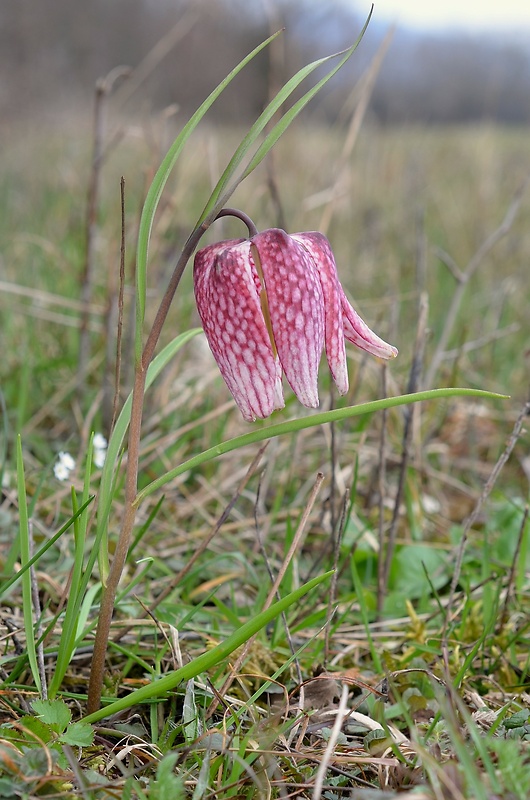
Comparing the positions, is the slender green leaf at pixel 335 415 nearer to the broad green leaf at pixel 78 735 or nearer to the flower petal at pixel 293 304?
the flower petal at pixel 293 304

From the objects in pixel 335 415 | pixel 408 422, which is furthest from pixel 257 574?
pixel 335 415

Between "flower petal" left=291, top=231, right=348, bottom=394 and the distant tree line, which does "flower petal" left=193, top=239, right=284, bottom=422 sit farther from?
the distant tree line

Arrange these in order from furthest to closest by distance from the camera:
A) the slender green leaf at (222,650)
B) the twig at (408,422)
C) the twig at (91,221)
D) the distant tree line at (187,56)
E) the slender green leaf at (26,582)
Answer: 1. the distant tree line at (187,56)
2. the twig at (91,221)
3. the twig at (408,422)
4. the slender green leaf at (26,582)
5. the slender green leaf at (222,650)

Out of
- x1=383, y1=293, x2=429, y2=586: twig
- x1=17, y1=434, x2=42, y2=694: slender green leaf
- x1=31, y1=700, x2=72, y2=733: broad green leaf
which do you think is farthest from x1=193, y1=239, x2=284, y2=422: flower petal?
x1=383, y1=293, x2=429, y2=586: twig

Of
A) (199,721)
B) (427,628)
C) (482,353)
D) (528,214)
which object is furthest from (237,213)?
(528,214)

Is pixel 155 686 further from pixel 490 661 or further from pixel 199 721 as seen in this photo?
pixel 490 661

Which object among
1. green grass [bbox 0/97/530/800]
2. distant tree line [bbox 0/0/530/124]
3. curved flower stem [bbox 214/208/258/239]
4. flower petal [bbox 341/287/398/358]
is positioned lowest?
green grass [bbox 0/97/530/800]

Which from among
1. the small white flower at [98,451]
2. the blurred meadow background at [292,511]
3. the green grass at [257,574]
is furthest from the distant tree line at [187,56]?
the small white flower at [98,451]
